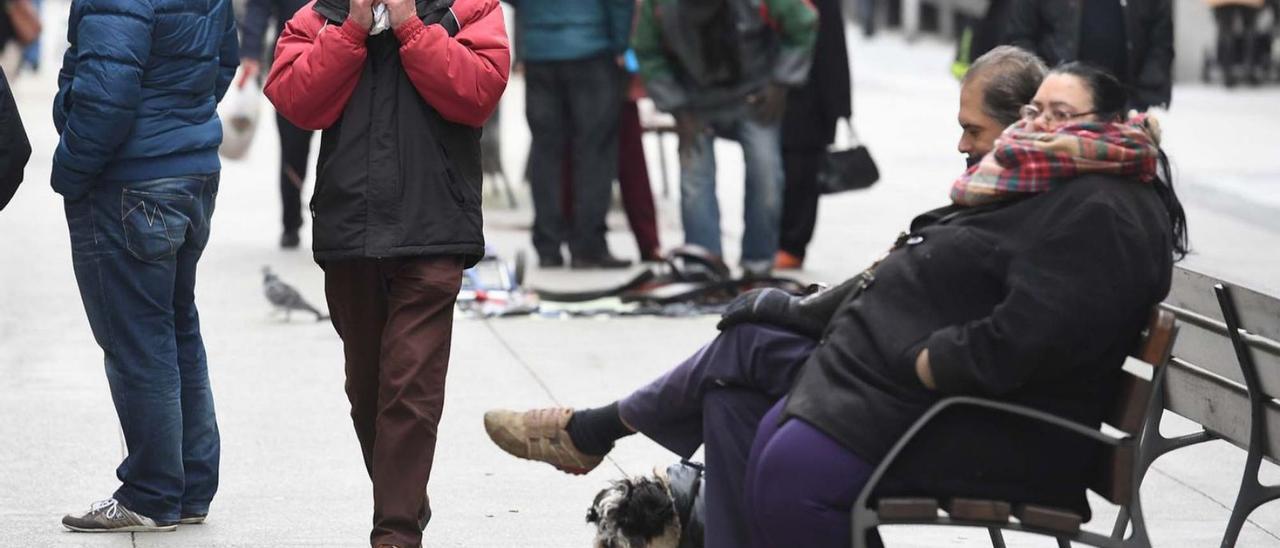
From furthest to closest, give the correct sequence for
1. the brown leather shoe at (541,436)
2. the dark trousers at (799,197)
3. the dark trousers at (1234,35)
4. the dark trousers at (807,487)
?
1. the dark trousers at (1234,35)
2. the dark trousers at (799,197)
3. the brown leather shoe at (541,436)
4. the dark trousers at (807,487)

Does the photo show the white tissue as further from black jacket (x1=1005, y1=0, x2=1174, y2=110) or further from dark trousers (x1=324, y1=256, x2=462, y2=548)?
black jacket (x1=1005, y1=0, x2=1174, y2=110)

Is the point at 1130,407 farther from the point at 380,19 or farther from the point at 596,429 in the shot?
the point at 380,19

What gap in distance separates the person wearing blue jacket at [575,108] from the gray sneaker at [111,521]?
4819 mm

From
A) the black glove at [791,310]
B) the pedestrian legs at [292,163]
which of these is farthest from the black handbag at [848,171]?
the black glove at [791,310]

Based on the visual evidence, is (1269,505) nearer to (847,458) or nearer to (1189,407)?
(1189,407)

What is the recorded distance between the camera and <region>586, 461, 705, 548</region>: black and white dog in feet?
15.2

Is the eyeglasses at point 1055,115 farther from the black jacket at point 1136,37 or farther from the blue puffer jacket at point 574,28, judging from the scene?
the blue puffer jacket at point 574,28

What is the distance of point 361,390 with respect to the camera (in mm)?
4770

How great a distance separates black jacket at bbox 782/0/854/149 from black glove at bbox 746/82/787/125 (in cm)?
37

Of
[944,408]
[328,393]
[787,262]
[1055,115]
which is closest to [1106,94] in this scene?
[1055,115]

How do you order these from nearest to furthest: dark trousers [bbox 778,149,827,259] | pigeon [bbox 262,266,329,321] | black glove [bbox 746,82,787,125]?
pigeon [bbox 262,266,329,321] < black glove [bbox 746,82,787,125] < dark trousers [bbox 778,149,827,259]

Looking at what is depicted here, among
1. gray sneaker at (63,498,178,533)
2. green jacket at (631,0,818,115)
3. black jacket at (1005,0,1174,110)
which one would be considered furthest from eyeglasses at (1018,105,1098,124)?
green jacket at (631,0,818,115)

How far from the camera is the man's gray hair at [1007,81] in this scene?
4.26 meters

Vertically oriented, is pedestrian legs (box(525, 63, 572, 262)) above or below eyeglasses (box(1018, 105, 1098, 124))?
below
